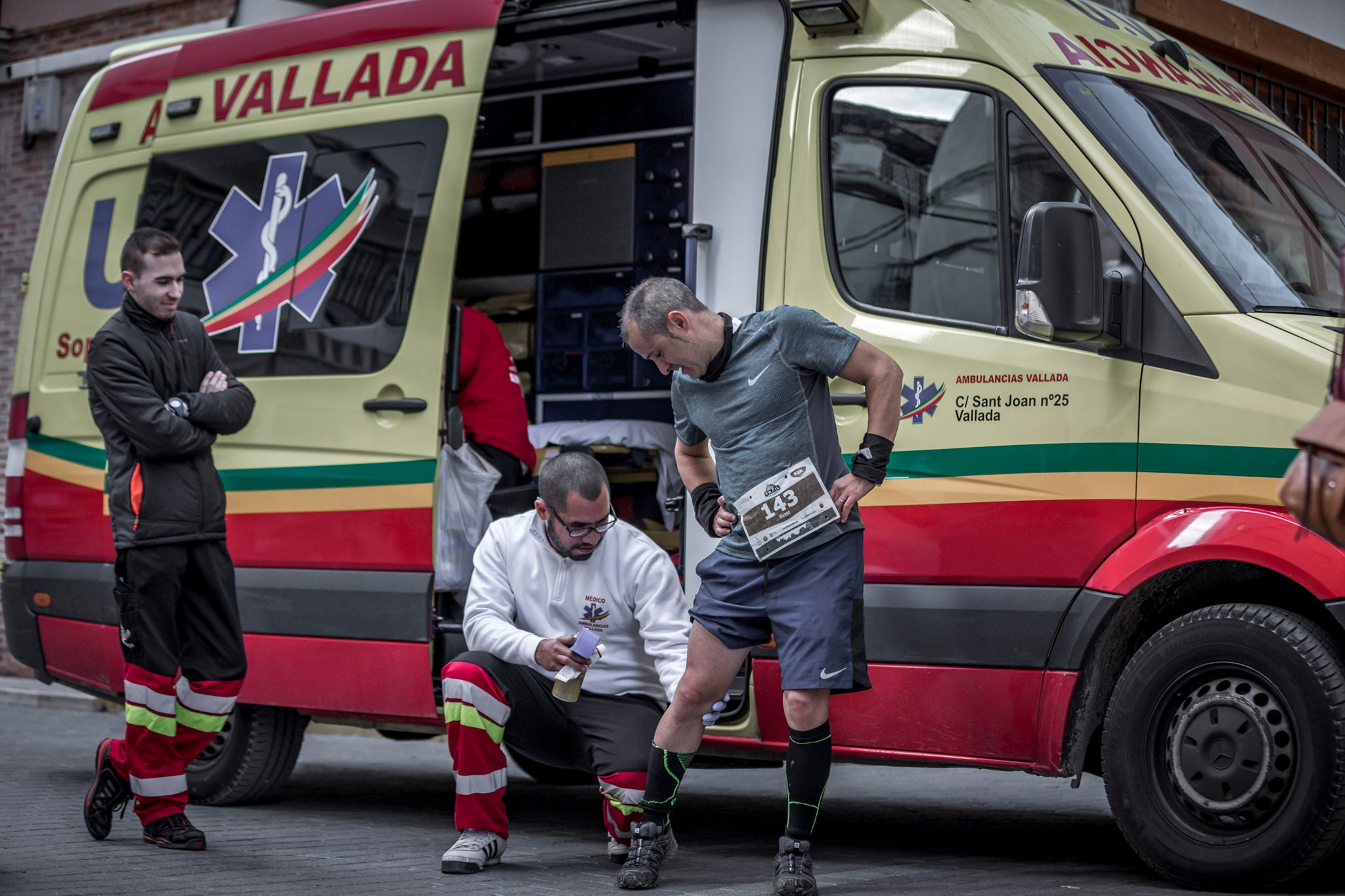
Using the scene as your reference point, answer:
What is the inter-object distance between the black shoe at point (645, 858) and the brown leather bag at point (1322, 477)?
241 centimetres

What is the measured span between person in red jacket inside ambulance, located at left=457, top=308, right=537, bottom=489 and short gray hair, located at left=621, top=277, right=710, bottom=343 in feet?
5.49

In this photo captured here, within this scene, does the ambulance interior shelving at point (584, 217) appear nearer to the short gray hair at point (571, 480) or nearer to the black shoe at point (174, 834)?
the short gray hair at point (571, 480)

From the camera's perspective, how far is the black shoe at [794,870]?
171 inches

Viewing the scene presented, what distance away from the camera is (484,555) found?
17.1ft

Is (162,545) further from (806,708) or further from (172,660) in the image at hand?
(806,708)

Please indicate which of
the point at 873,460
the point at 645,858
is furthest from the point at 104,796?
the point at 873,460

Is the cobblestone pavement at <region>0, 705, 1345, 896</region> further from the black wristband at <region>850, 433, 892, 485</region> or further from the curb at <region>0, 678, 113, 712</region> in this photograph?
the curb at <region>0, 678, 113, 712</region>

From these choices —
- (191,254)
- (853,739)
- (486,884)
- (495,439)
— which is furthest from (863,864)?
(191,254)

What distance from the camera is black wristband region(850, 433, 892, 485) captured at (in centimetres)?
438

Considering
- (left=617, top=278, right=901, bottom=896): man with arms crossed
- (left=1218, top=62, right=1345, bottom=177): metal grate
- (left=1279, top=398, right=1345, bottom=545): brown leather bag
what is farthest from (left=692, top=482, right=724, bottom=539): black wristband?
(left=1218, top=62, right=1345, bottom=177): metal grate

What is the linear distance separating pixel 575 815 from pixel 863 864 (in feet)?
5.30

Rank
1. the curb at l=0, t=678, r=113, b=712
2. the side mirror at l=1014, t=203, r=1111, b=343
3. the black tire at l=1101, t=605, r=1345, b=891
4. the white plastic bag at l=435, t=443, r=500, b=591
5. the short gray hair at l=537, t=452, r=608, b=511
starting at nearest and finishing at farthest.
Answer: the black tire at l=1101, t=605, r=1345, b=891 → the side mirror at l=1014, t=203, r=1111, b=343 → the short gray hair at l=537, t=452, r=608, b=511 → the white plastic bag at l=435, t=443, r=500, b=591 → the curb at l=0, t=678, r=113, b=712

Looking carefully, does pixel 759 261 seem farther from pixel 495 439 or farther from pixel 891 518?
pixel 495 439

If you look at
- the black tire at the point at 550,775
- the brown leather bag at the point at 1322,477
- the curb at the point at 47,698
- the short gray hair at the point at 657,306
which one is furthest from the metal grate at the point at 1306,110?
the curb at the point at 47,698
